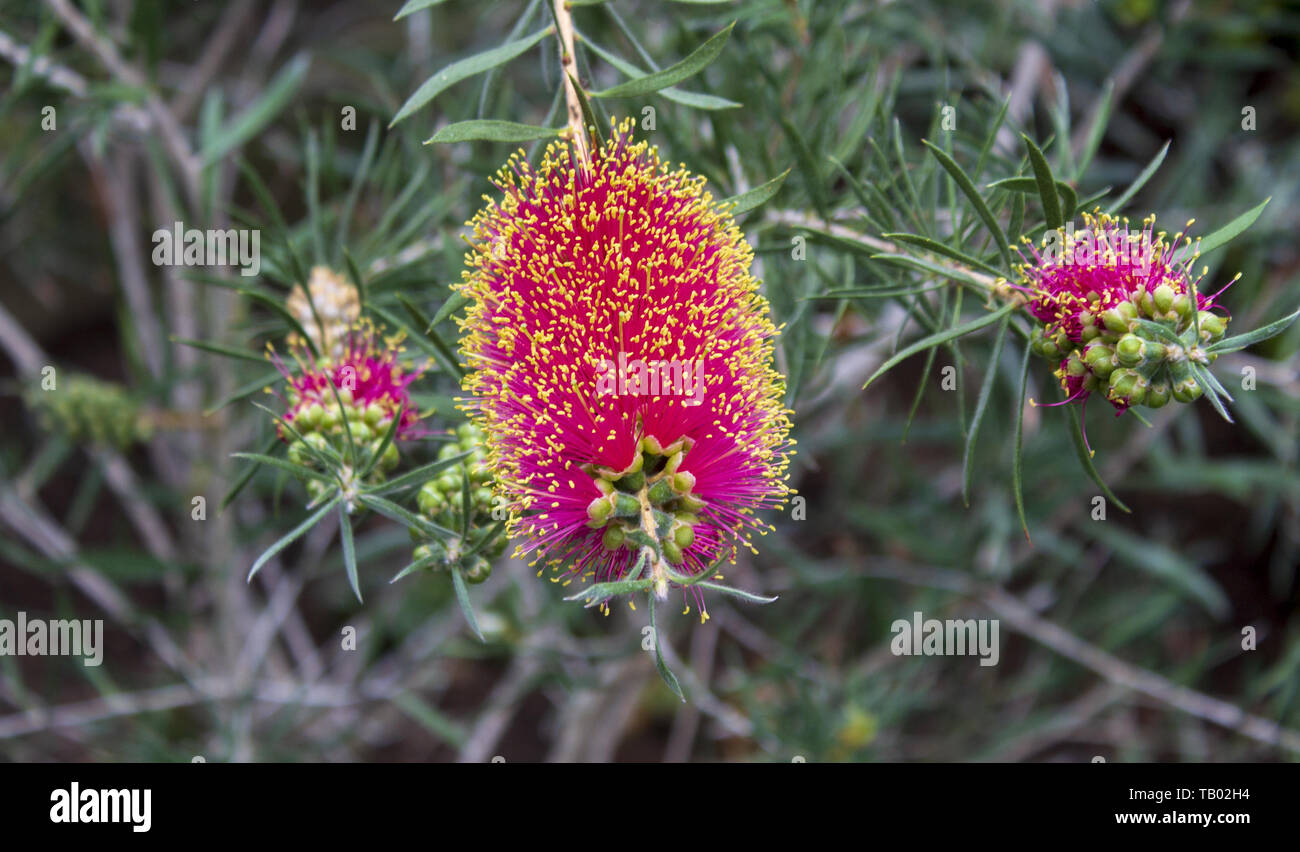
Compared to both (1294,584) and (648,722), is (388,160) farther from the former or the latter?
(1294,584)

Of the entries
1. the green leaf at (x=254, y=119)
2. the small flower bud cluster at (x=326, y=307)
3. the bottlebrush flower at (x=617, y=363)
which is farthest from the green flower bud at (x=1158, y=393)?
the green leaf at (x=254, y=119)

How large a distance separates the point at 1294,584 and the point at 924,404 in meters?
1.18

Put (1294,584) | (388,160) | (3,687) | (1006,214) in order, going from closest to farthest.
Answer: (1006,214) < (388,160) < (3,687) < (1294,584)

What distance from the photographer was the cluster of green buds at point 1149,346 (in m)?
0.80

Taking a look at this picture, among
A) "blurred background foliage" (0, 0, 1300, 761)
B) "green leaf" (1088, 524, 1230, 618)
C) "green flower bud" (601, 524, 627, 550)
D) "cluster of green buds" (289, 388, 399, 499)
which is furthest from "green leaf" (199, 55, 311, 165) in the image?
"green leaf" (1088, 524, 1230, 618)

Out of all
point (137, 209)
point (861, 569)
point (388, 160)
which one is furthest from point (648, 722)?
point (137, 209)

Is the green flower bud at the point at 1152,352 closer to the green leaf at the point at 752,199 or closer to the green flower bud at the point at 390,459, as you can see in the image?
the green leaf at the point at 752,199

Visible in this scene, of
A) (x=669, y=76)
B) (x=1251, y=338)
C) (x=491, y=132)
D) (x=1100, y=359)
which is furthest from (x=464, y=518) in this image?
(x=1251, y=338)

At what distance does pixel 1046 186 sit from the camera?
0.88 metres

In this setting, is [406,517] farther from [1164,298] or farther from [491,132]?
[1164,298]

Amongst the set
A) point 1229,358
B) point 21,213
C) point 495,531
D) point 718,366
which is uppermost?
point 21,213

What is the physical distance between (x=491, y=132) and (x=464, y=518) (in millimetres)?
387

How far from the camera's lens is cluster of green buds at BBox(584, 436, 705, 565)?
86 centimetres

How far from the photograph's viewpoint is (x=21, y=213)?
93.0 inches
